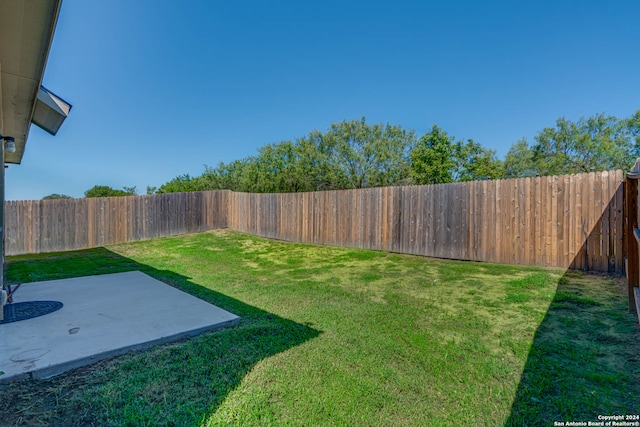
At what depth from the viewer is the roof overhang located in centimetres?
185

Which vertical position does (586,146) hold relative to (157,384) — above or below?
above

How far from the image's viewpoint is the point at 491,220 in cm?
574

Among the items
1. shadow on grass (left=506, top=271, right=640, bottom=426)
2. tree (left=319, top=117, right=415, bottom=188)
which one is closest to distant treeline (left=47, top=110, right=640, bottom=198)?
tree (left=319, top=117, right=415, bottom=188)

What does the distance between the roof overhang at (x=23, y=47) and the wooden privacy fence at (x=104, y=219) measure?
287 inches

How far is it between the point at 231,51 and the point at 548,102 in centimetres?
1350

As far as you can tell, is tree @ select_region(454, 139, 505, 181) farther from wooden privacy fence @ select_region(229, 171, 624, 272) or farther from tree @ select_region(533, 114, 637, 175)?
wooden privacy fence @ select_region(229, 171, 624, 272)

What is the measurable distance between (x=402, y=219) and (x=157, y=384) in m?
6.11

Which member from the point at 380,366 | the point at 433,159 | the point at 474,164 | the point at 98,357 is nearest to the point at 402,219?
the point at 380,366

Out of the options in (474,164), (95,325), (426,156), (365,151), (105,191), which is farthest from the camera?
(105,191)

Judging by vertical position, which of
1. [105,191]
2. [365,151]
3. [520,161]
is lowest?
[105,191]

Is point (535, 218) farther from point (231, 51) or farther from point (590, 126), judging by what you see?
point (590, 126)

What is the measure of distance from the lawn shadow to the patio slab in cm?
255

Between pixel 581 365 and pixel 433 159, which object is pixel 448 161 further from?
pixel 581 365

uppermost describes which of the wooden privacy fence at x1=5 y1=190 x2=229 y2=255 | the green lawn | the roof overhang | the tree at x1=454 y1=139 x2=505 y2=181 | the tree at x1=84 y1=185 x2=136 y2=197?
the tree at x1=454 y1=139 x2=505 y2=181
